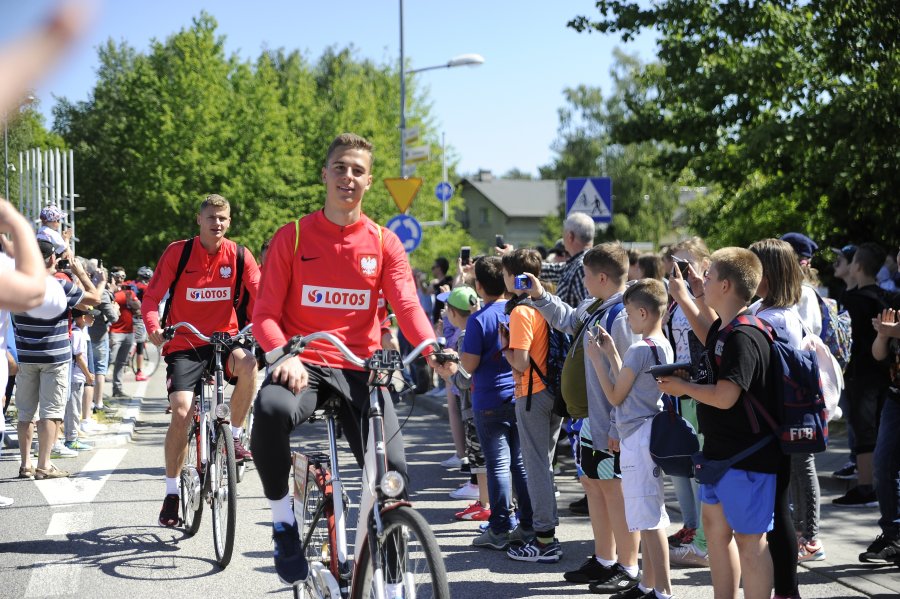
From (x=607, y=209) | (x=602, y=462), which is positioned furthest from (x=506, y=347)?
(x=607, y=209)

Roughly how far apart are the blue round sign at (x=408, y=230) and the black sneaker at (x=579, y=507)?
9.93 meters

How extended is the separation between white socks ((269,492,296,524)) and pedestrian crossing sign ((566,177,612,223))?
883 centimetres

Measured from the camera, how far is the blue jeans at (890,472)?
20.1 feet

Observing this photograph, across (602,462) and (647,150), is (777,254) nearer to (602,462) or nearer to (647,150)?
(602,462)

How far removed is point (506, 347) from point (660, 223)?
60.1m

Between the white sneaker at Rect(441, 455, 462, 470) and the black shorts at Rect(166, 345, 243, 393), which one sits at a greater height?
the black shorts at Rect(166, 345, 243, 393)

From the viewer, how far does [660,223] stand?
65000 millimetres

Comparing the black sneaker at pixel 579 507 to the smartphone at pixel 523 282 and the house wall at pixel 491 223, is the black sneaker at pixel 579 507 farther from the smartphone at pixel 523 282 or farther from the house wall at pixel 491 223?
the house wall at pixel 491 223

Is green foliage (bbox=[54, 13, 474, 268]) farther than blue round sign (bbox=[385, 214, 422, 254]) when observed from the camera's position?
Yes

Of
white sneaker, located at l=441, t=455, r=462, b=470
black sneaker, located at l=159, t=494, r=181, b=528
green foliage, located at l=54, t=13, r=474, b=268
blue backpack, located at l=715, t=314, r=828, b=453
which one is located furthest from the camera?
green foliage, located at l=54, t=13, r=474, b=268

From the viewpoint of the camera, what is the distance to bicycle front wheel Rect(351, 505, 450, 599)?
134 inches

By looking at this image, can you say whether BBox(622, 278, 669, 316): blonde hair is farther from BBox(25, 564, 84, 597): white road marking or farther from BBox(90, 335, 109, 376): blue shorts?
BBox(90, 335, 109, 376): blue shorts

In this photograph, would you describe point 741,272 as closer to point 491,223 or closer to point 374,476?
point 374,476

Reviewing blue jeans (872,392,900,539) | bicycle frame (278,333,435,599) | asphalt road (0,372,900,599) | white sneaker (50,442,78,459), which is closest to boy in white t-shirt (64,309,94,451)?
white sneaker (50,442,78,459)
